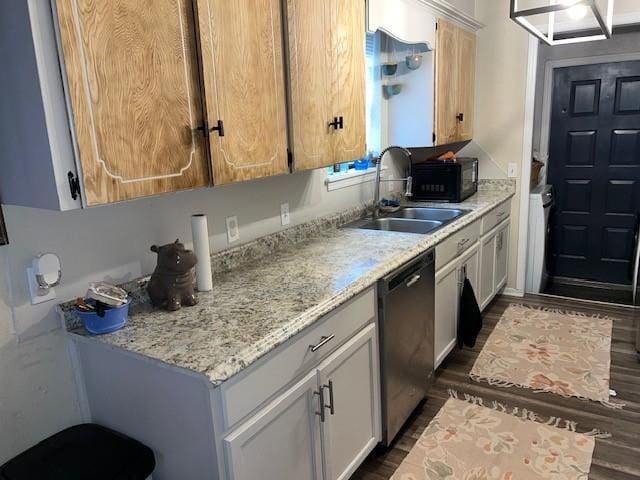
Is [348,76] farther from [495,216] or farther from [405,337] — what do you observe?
[495,216]

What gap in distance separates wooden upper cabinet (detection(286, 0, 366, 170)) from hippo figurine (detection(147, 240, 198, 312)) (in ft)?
1.93

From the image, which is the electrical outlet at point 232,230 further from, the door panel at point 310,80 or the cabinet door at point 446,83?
the cabinet door at point 446,83

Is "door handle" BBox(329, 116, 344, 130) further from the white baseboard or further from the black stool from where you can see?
the white baseboard

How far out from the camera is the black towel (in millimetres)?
3010

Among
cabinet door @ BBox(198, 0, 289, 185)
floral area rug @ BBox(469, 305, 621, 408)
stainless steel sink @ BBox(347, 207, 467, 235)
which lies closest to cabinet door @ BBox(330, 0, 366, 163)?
cabinet door @ BBox(198, 0, 289, 185)

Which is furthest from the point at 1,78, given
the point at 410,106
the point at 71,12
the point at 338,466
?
the point at 410,106

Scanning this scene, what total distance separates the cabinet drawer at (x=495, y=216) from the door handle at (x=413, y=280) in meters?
1.30

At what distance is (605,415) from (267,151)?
2.14m

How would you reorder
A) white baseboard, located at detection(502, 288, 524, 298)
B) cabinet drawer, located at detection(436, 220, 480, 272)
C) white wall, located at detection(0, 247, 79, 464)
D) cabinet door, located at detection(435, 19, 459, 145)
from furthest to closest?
white baseboard, located at detection(502, 288, 524, 298) → cabinet door, located at detection(435, 19, 459, 145) → cabinet drawer, located at detection(436, 220, 480, 272) → white wall, located at detection(0, 247, 79, 464)

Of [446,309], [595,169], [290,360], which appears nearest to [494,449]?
[446,309]

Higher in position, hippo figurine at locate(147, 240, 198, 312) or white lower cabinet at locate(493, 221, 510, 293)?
hippo figurine at locate(147, 240, 198, 312)

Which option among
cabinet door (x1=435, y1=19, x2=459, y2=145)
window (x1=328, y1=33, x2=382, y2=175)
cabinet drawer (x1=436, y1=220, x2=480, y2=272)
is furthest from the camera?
cabinet door (x1=435, y1=19, x2=459, y2=145)

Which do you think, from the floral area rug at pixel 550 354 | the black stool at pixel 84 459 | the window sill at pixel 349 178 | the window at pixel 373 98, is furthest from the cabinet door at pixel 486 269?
the black stool at pixel 84 459

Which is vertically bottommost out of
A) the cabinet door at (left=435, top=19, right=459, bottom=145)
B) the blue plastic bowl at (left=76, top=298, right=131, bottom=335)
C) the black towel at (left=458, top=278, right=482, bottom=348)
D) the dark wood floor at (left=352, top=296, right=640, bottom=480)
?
the dark wood floor at (left=352, top=296, right=640, bottom=480)
